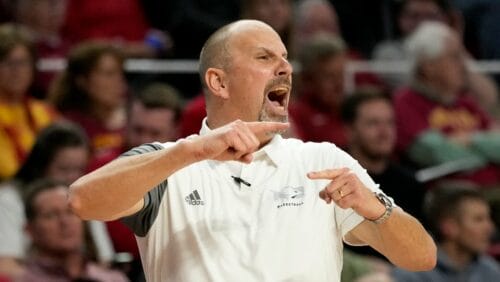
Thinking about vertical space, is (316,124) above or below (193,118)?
below

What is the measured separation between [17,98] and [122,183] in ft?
11.8

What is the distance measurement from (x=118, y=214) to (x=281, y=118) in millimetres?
628

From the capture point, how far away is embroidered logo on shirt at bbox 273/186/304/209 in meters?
4.09

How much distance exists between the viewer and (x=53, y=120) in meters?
7.34

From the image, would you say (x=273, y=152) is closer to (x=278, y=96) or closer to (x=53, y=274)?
(x=278, y=96)

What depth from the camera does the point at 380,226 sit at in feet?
12.9

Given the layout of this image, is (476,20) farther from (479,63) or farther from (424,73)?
(424,73)

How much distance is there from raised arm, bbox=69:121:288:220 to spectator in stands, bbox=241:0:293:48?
15.7ft

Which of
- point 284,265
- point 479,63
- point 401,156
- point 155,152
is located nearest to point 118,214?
point 155,152

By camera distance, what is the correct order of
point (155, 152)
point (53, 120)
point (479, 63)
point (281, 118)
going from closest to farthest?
1. point (155, 152)
2. point (281, 118)
3. point (53, 120)
4. point (479, 63)

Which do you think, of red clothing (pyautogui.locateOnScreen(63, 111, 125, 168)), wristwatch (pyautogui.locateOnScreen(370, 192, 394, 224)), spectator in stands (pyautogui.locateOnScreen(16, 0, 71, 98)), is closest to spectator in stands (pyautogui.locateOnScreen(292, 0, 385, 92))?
spectator in stands (pyautogui.locateOnScreen(16, 0, 71, 98))

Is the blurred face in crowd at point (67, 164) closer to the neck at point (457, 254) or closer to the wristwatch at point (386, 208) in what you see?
the neck at point (457, 254)

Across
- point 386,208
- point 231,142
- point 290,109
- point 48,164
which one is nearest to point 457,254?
point 290,109

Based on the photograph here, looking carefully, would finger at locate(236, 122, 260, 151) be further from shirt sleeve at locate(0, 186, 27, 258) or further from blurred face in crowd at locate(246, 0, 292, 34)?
blurred face in crowd at locate(246, 0, 292, 34)
